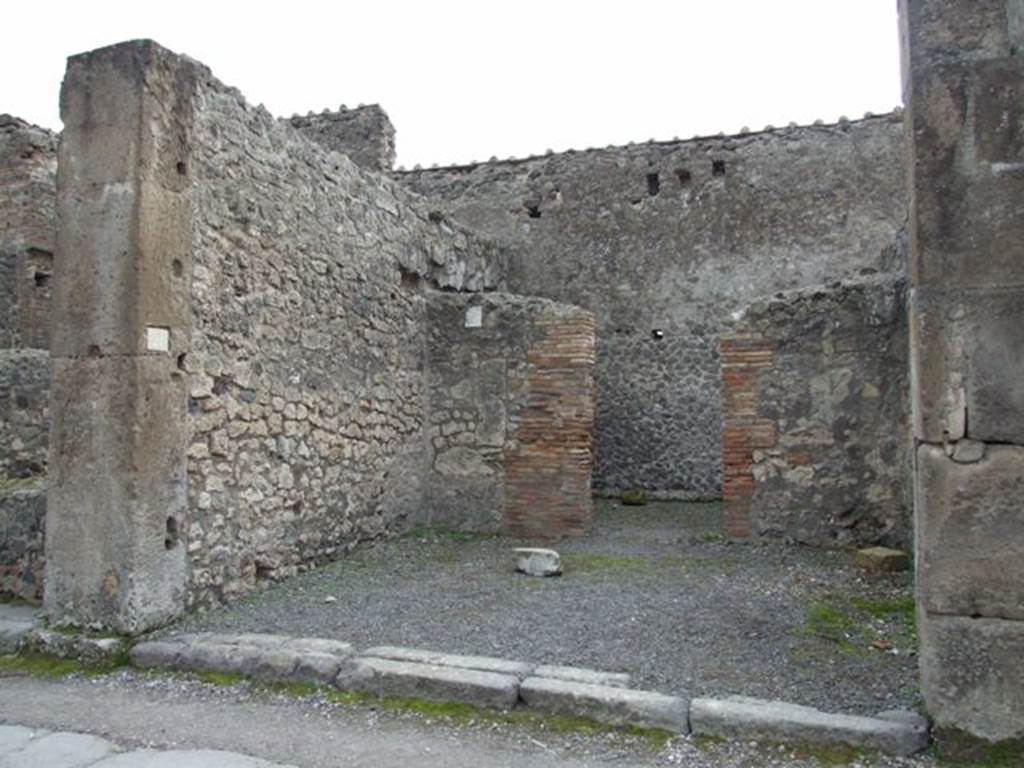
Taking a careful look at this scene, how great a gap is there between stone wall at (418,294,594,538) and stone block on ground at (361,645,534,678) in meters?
3.95

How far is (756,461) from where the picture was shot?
750cm

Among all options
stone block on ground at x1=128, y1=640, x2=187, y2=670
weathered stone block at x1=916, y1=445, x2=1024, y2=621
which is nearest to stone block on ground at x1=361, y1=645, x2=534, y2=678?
stone block on ground at x1=128, y1=640, x2=187, y2=670

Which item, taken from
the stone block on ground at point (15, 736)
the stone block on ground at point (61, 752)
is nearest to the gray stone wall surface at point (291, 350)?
the stone block on ground at point (15, 736)

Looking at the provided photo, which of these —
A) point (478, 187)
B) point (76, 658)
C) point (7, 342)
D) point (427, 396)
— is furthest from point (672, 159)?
point (76, 658)

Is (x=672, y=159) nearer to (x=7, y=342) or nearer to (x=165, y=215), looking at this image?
(x=165, y=215)

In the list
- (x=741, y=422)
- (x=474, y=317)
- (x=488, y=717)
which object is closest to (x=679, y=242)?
(x=474, y=317)

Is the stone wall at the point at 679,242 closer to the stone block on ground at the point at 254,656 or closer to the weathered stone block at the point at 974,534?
the stone block on ground at the point at 254,656

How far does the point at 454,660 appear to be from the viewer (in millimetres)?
4379

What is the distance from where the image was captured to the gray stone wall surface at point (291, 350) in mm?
5637

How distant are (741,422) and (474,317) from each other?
3.01 meters

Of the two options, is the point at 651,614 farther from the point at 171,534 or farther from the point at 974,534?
the point at 171,534

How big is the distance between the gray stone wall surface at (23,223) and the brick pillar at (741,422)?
26.3ft

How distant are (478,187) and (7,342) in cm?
654

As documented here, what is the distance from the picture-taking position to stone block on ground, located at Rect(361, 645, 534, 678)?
4.25 meters
